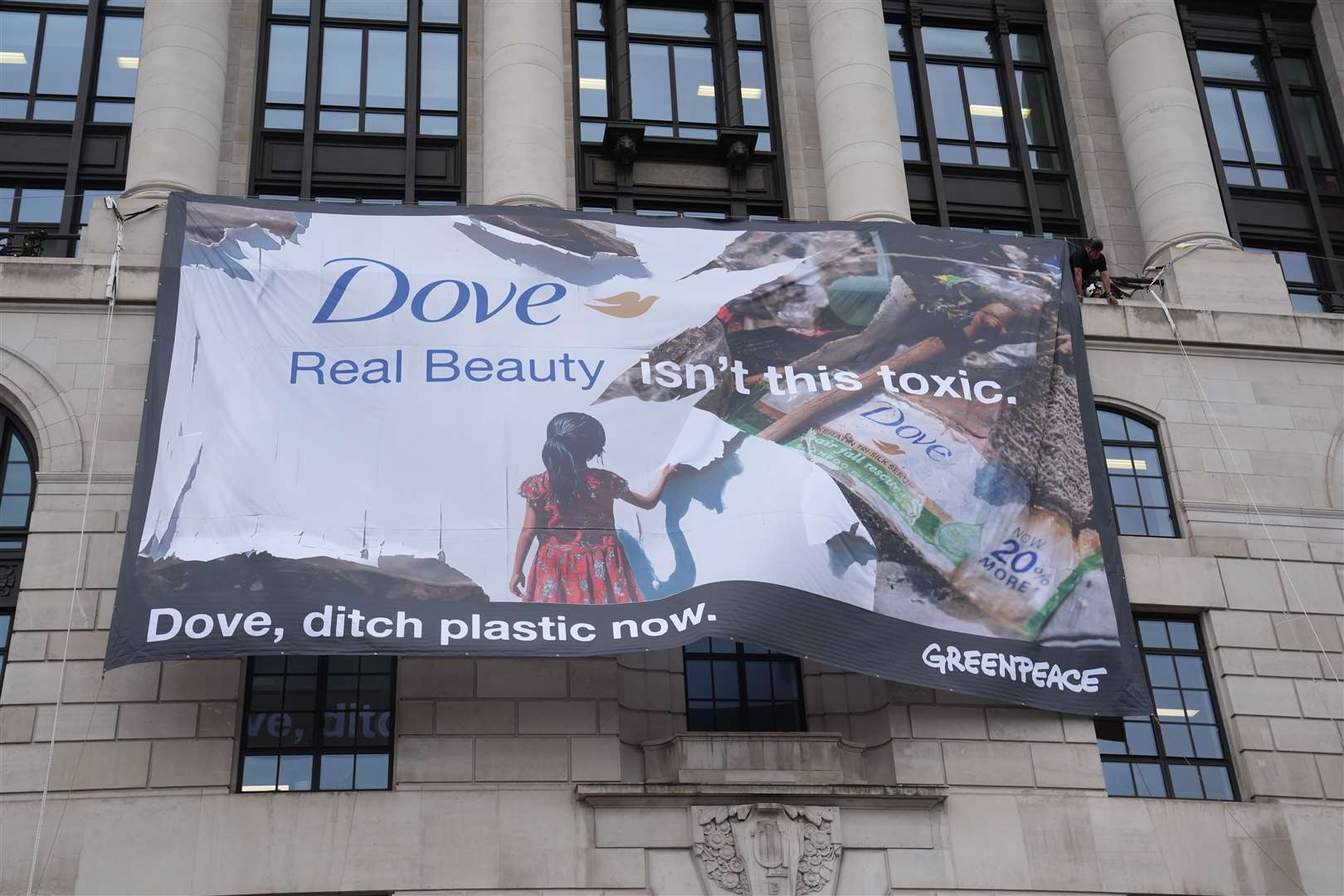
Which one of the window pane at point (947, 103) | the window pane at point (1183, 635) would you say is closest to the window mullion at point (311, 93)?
the window pane at point (947, 103)

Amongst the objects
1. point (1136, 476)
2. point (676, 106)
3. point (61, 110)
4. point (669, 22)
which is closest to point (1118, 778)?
point (1136, 476)

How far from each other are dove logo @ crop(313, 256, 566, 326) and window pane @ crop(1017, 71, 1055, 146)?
12601mm

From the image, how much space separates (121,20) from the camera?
32.5 metres

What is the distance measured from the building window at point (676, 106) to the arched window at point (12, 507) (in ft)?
36.2

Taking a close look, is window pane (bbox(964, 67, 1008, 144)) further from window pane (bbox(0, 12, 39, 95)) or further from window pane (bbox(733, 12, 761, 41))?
window pane (bbox(0, 12, 39, 95))

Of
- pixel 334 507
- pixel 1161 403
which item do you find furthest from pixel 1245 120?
pixel 334 507

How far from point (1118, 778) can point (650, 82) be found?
52.8 feet

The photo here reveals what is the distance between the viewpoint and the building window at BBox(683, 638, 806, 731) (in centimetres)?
2573

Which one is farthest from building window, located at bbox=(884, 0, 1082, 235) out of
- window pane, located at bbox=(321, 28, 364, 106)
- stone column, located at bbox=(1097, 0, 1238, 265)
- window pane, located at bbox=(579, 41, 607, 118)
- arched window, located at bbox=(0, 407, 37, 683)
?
arched window, located at bbox=(0, 407, 37, 683)

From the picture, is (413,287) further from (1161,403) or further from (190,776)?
(1161,403)

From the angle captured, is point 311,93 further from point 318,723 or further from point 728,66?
point 318,723

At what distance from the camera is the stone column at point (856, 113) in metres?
30.4

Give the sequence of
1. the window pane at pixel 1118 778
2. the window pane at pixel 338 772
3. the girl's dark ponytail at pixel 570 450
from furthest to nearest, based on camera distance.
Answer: the window pane at pixel 1118 778, the girl's dark ponytail at pixel 570 450, the window pane at pixel 338 772

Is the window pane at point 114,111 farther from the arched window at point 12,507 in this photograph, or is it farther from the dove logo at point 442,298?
the dove logo at point 442,298
